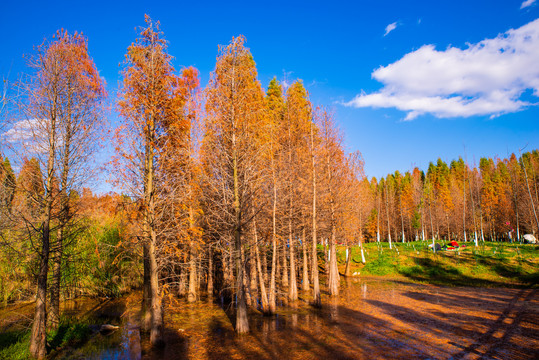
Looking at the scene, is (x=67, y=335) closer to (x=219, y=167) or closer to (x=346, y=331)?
(x=219, y=167)

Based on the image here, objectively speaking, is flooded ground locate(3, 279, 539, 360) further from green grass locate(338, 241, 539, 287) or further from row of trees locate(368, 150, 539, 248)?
row of trees locate(368, 150, 539, 248)

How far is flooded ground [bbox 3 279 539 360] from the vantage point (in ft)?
37.4

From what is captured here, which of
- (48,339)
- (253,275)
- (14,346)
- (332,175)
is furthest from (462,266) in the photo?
(14,346)

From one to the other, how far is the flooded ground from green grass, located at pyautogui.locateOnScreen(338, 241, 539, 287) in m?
5.93

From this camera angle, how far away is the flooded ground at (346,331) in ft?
37.4

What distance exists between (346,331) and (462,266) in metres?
23.7

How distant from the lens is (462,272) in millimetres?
29844

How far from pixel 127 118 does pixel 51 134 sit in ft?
9.52

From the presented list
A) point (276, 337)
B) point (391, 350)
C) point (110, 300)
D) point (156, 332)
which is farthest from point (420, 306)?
point (110, 300)

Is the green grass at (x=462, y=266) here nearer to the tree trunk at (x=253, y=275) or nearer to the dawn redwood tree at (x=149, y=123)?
the tree trunk at (x=253, y=275)

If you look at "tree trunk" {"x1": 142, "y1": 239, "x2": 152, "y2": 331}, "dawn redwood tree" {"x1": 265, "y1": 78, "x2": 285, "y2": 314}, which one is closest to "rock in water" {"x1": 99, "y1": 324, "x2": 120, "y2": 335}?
"tree trunk" {"x1": 142, "y1": 239, "x2": 152, "y2": 331}

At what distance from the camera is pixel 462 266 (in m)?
30.8

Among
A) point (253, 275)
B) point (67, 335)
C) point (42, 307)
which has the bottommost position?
point (67, 335)

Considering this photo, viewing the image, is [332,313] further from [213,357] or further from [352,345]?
[213,357]
